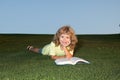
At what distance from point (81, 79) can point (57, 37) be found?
3200mm

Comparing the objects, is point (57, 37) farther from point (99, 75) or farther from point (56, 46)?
point (99, 75)

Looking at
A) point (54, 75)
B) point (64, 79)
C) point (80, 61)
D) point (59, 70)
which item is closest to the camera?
point (64, 79)

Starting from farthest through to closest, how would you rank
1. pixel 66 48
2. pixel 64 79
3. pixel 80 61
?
1. pixel 66 48
2. pixel 80 61
3. pixel 64 79

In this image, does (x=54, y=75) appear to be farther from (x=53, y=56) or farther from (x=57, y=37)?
(x=53, y=56)

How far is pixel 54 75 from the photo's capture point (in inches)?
269

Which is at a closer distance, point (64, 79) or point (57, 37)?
point (64, 79)

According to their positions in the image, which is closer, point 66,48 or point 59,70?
point 59,70

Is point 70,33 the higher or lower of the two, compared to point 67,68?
higher

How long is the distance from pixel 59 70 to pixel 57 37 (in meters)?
2.06

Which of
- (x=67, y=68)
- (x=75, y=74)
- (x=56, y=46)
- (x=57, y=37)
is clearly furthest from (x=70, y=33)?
(x=75, y=74)

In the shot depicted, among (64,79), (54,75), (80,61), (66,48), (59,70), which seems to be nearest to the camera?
(64,79)

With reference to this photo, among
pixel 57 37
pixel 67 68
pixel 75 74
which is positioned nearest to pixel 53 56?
pixel 57 37

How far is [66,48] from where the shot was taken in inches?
401

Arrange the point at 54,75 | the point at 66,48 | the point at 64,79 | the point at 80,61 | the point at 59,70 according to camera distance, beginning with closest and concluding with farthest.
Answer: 1. the point at 64,79
2. the point at 54,75
3. the point at 59,70
4. the point at 80,61
5. the point at 66,48
